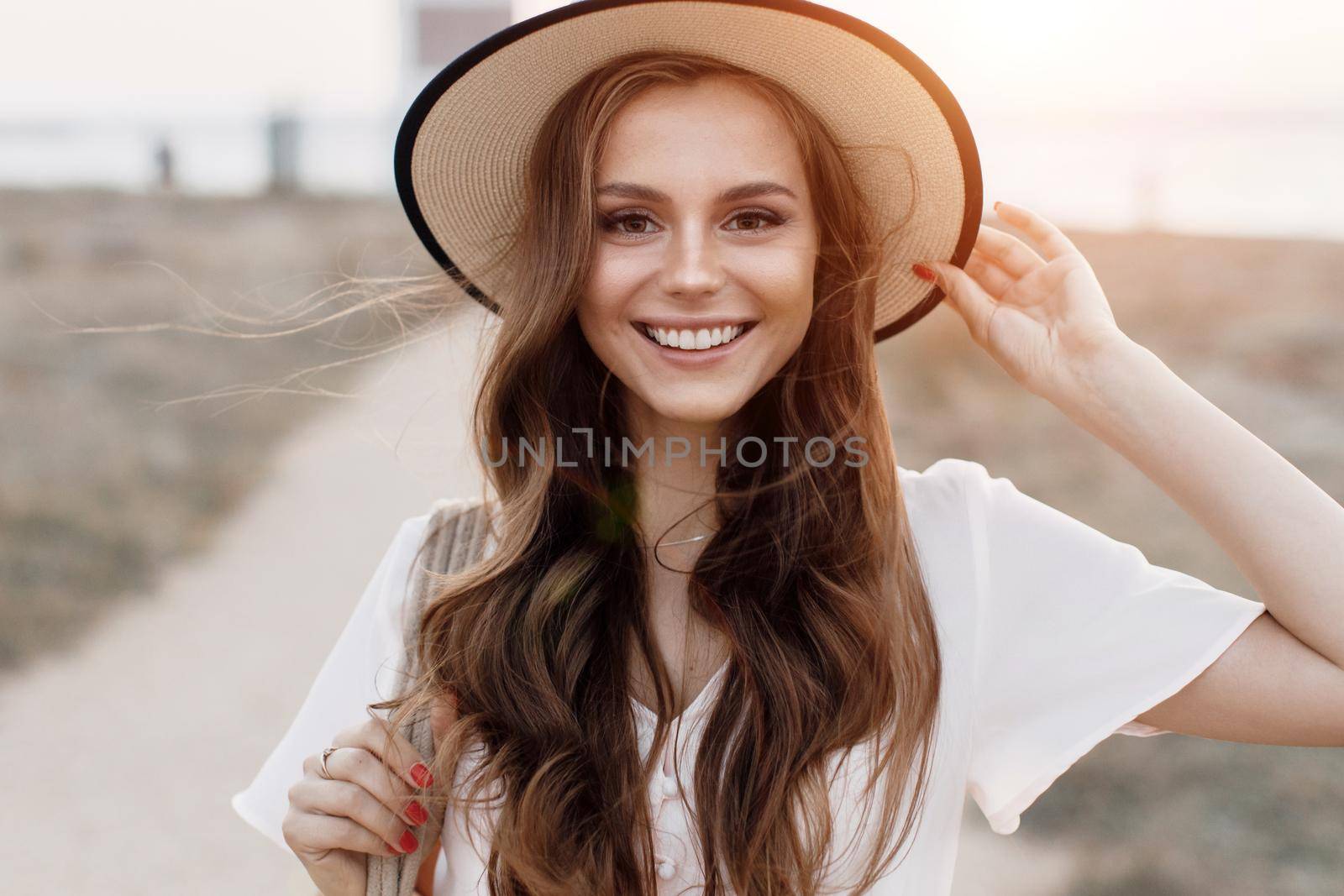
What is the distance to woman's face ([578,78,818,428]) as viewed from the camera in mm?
1740

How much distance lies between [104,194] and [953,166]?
13.0 metres

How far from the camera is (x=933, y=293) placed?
6.81 feet

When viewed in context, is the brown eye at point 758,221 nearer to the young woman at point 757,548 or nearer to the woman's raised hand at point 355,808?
the young woman at point 757,548

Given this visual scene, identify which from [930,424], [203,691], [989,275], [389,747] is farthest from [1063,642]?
[930,424]

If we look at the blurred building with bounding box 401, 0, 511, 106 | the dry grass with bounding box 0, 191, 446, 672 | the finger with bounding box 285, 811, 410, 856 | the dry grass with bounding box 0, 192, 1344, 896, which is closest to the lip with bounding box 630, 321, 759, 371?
the finger with bounding box 285, 811, 410, 856

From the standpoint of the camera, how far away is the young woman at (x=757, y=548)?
163 centimetres

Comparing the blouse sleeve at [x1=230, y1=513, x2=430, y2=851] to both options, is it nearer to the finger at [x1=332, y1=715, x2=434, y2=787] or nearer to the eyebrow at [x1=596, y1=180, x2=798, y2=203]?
the finger at [x1=332, y1=715, x2=434, y2=787]

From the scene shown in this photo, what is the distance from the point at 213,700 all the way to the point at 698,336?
15.7ft

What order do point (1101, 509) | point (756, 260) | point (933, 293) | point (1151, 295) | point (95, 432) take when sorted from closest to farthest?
point (756, 260) < point (933, 293) < point (1101, 509) < point (95, 432) < point (1151, 295)

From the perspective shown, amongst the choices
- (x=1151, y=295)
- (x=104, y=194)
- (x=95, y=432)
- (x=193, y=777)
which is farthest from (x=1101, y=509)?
(x=104, y=194)

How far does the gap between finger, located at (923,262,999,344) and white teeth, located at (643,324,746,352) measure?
44 centimetres

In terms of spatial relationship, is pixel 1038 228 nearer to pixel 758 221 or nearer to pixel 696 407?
pixel 758 221

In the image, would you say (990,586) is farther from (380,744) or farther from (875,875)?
(380,744)

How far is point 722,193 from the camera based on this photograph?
1.74 m
